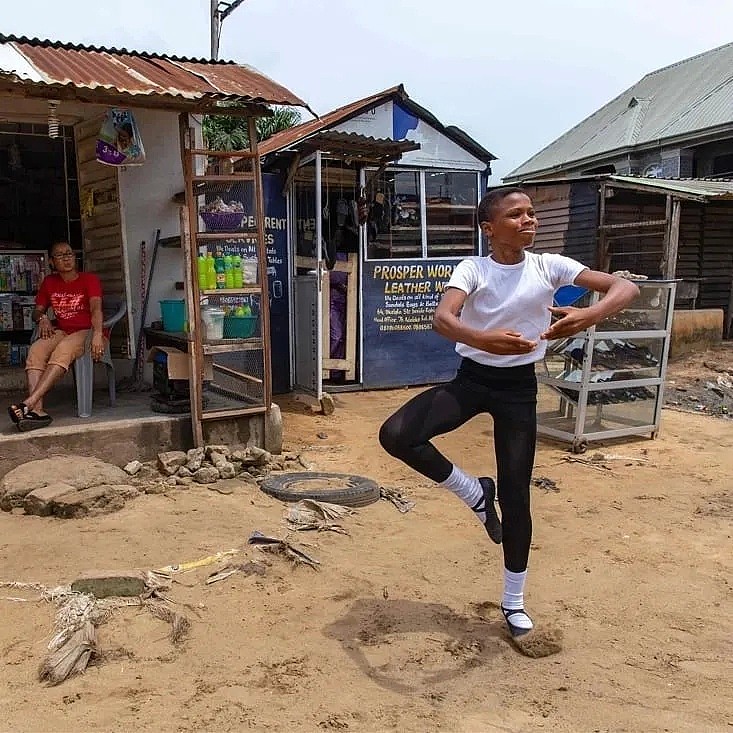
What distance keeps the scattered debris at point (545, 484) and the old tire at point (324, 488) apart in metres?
1.34

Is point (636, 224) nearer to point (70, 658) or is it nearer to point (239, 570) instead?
point (239, 570)

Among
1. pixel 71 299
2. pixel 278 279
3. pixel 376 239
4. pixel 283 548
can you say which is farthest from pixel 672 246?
pixel 283 548

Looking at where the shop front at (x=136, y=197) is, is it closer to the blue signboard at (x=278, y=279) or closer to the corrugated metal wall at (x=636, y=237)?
the blue signboard at (x=278, y=279)

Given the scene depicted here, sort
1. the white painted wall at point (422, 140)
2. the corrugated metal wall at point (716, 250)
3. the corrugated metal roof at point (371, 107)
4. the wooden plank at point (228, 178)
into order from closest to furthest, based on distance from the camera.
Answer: the wooden plank at point (228, 178) → the corrugated metal roof at point (371, 107) → the white painted wall at point (422, 140) → the corrugated metal wall at point (716, 250)

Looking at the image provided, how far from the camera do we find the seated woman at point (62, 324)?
18.6 ft

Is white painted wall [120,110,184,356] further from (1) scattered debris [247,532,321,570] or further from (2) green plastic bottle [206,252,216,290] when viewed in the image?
(1) scattered debris [247,532,321,570]

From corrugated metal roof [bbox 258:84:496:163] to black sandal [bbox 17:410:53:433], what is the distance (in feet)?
13.1

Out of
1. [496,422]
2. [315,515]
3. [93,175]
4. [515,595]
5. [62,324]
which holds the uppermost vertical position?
[93,175]

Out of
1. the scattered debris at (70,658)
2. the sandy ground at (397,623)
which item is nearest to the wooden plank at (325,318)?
the sandy ground at (397,623)

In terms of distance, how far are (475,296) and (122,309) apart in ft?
13.7

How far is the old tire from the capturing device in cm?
521

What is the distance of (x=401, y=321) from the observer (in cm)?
959

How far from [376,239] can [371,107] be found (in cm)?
161

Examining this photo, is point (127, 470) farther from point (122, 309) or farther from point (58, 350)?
point (122, 309)
